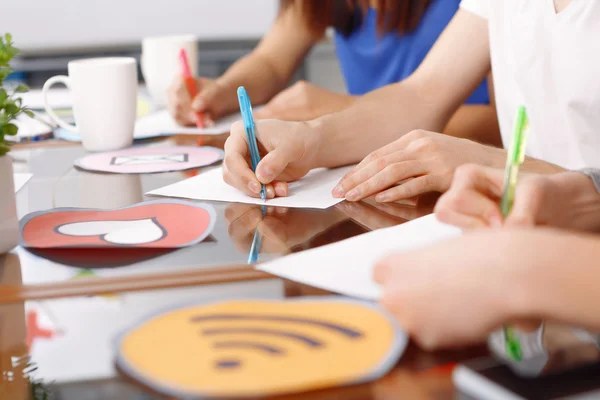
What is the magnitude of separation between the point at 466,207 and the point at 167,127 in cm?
85

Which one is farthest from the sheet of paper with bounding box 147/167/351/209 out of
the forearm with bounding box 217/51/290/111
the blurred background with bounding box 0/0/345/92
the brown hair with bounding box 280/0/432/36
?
the blurred background with bounding box 0/0/345/92

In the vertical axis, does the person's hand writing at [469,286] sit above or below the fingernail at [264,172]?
above

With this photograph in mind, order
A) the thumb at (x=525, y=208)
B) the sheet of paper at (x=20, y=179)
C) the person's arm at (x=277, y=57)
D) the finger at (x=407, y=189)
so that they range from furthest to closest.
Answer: the person's arm at (x=277, y=57) < the sheet of paper at (x=20, y=179) < the finger at (x=407, y=189) < the thumb at (x=525, y=208)

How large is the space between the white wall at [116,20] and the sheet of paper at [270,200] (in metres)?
2.01

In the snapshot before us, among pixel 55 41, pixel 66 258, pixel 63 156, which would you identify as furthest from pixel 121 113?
pixel 55 41

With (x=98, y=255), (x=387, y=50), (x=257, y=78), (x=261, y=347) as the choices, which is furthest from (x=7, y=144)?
(x=387, y=50)

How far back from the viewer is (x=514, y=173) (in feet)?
1.49

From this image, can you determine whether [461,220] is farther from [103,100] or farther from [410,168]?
[103,100]

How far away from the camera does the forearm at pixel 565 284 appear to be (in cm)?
39

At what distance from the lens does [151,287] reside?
1.73 ft

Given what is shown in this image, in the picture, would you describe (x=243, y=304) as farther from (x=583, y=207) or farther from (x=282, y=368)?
(x=583, y=207)

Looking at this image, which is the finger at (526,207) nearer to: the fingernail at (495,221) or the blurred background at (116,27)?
the fingernail at (495,221)

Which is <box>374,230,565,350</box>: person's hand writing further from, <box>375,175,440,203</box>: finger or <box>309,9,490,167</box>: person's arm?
<box>309,9,490,167</box>: person's arm

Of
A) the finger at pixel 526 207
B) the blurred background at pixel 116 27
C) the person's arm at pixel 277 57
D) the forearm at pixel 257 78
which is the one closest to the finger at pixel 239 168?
the finger at pixel 526 207
